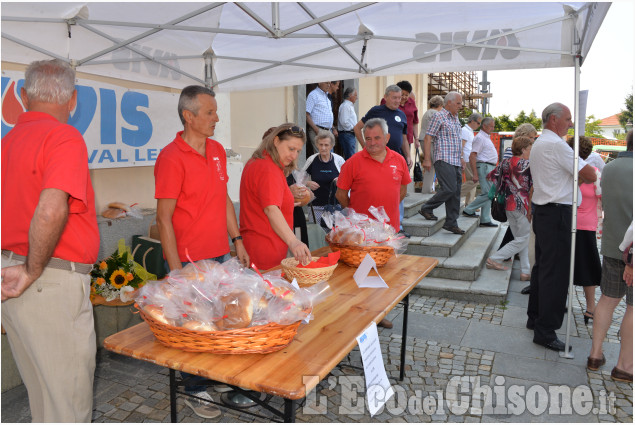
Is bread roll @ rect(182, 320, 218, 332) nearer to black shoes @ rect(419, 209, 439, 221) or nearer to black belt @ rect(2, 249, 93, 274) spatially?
black belt @ rect(2, 249, 93, 274)

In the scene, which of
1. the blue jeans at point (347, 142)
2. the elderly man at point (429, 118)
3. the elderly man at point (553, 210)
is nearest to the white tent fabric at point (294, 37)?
the elderly man at point (553, 210)

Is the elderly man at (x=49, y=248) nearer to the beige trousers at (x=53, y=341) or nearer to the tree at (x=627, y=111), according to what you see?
the beige trousers at (x=53, y=341)

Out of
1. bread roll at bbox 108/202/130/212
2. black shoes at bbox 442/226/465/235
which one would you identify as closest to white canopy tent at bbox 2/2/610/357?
bread roll at bbox 108/202/130/212

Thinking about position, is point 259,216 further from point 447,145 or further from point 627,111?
point 627,111

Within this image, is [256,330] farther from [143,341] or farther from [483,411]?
[483,411]

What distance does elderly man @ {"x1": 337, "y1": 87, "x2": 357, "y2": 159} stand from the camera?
7.57 meters

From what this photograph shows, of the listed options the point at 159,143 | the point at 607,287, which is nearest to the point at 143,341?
the point at 607,287

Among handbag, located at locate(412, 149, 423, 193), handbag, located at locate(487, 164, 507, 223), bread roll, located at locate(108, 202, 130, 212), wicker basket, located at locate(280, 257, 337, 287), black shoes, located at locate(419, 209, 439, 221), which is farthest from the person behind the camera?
handbag, located at locate(412, 149, 423, 193)

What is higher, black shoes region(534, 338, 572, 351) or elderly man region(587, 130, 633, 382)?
elderly man region(587, 130, 633, 382)

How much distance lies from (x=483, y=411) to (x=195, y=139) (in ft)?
7.97

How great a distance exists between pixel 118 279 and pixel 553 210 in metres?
3.50

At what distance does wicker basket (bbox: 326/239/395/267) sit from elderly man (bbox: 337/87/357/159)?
16.0 feet

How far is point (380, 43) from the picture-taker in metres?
4.13

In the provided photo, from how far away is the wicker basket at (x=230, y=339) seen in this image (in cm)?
162
